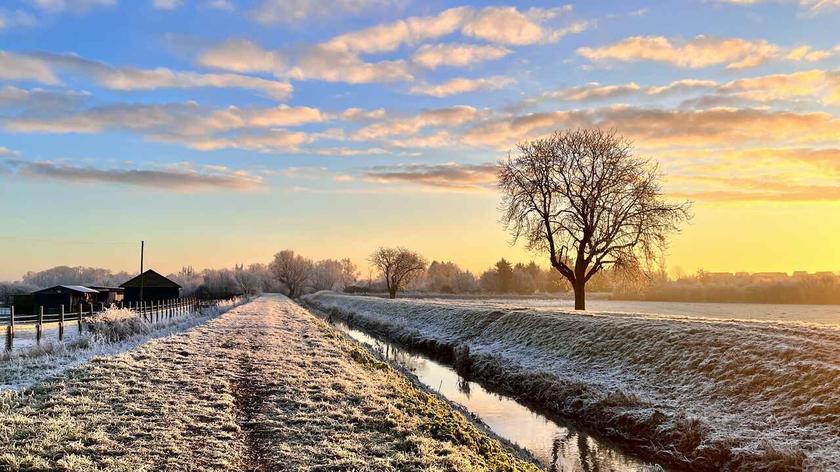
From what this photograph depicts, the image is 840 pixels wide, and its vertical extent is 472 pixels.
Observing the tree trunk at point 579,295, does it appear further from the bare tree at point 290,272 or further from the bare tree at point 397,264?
the bare tree at point 290,272

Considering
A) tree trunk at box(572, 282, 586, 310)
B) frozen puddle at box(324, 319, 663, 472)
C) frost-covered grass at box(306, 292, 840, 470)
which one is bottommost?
frozen puddle at box(324, 319, 663, 472)

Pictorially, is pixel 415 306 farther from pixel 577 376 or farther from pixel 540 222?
pixel 577 376

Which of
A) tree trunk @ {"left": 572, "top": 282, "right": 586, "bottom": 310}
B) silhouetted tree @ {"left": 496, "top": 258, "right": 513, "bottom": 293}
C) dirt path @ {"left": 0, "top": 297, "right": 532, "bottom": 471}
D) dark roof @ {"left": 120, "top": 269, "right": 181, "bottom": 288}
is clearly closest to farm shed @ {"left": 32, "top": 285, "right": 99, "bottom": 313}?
dark roof @ {"left": 120, "top": 269, "right": 181, "bottom": 288}

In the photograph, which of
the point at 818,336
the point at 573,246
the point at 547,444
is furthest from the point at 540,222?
the point at 547,444

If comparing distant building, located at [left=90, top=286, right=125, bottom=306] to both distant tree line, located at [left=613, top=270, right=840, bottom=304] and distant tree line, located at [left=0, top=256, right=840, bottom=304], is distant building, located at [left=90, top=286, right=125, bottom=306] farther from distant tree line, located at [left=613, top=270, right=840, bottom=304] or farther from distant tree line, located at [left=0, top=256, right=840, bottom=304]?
distant tree line, located at [left=613, top=270, right=840, bottom=304]

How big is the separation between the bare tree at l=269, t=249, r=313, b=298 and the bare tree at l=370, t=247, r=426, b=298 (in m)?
45.0

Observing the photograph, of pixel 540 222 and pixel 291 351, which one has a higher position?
pixel 540 222

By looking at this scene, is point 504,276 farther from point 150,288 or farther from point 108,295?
point 108,295

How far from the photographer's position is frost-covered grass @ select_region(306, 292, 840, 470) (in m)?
9.30

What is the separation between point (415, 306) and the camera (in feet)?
135

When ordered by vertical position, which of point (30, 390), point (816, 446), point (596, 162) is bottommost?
point (816, 446)

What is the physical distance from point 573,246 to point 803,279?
33634mm

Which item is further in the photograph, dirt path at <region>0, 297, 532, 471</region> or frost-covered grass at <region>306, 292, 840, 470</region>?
frost-covered grass at <region>306, 292, 840, 470</region>

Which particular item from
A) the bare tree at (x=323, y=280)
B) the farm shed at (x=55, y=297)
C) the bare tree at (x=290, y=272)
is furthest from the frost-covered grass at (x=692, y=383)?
the bare tree at (x=323, y=280)
